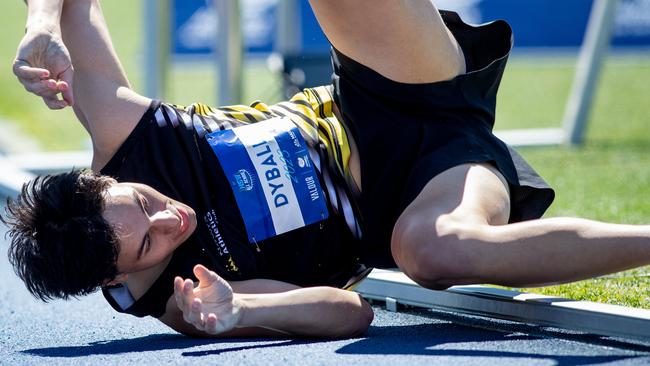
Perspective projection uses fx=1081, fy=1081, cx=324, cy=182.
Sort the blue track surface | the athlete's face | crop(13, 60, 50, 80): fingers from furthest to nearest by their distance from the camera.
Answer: the athlete's face
crop(13, 60, 50, 80): fingers
the blue track surface

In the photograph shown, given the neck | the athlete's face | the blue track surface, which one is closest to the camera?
the blue track surface

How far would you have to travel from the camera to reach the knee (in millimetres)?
2029

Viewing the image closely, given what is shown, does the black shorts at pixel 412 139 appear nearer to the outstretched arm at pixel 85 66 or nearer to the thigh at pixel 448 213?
the thigh at pixel 448 213

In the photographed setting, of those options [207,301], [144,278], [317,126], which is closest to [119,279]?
[144,278]

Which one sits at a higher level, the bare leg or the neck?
the bare leg

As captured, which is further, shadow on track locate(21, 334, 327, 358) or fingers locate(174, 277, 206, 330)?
shadow on track locate(21, 334, 327, 358)

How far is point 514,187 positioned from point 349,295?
456 mm

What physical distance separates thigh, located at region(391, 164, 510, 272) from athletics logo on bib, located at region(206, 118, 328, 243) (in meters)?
0.22

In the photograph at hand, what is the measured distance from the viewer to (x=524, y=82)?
995 cm

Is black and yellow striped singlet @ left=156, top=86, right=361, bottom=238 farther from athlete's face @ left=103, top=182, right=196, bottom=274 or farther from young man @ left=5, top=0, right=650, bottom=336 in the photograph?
athlete's face @ left=103, top=182, right=196, bottom=274

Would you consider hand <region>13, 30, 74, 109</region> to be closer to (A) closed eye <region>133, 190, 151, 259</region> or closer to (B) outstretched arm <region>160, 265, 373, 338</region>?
(A) closed eye <region>133, 190, 151, 259</region>

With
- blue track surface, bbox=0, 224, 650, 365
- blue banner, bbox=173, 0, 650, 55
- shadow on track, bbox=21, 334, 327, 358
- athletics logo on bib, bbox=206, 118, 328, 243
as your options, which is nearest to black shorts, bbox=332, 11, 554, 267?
athletics logo on bib, bbox=206, 118, 328, 243

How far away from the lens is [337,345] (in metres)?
2.03

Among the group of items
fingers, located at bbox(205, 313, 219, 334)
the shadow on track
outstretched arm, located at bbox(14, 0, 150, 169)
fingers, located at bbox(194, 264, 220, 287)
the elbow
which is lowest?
the shadow on track
